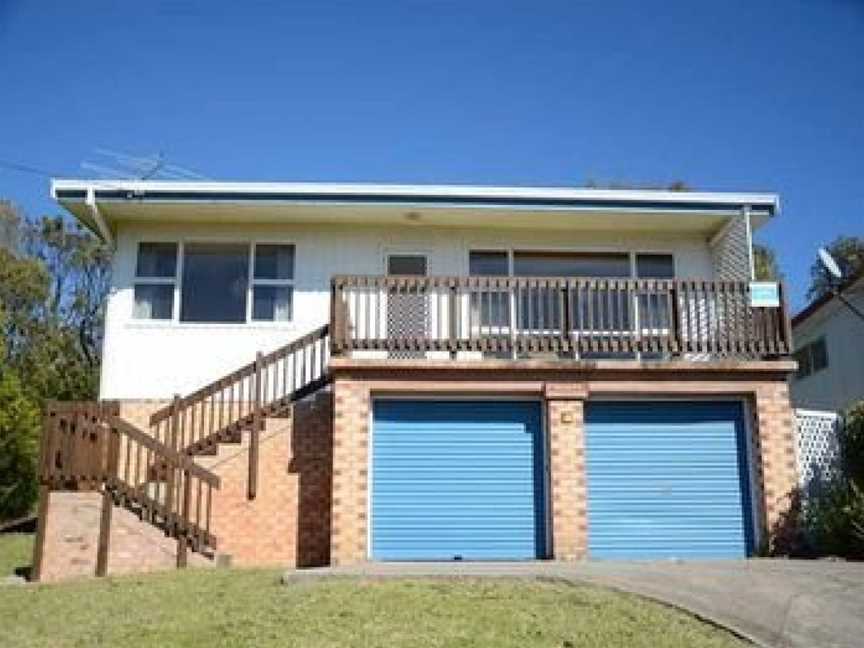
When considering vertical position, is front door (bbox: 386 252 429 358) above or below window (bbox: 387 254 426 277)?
below

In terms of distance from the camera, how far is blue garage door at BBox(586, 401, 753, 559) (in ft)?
45.5

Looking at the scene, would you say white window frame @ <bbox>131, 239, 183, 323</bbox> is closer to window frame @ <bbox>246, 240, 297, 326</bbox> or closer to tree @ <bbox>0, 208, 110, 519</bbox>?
window frame @ <bbox>246, 240, 297, 326</bbox>

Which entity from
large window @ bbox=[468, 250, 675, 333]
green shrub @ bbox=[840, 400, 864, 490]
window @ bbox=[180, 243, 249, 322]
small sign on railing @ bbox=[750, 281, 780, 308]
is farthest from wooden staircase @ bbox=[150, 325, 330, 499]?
green shrub @ bbox=[840, 400, 864, 490]

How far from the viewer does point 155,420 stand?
15.3 m

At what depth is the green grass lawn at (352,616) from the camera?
8.34m

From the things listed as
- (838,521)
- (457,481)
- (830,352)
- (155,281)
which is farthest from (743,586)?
(830,352)

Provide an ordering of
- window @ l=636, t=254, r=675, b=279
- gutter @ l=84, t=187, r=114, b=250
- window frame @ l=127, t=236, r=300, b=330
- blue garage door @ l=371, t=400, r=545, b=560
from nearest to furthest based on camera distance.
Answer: blue garage door @ l=371, t=400, r=545, b=560
gutter @ l=84, t=187, r=114, b=250
window frame @ l=127, t=236, r=300, b=330
window @ l=636, t=254, r=675, b=279

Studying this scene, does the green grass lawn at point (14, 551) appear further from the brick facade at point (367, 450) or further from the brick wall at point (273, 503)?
the brick facade at point (367, 450)

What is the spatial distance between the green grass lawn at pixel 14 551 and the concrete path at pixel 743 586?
485 centimetres

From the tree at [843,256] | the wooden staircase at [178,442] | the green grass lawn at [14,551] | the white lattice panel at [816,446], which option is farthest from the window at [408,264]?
the tree at [843,256]

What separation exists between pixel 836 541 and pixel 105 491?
933 centimetres

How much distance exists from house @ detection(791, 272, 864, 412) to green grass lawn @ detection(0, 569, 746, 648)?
1447 cm

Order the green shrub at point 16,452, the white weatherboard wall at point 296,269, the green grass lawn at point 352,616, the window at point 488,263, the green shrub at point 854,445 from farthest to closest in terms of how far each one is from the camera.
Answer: the green shrub at point 16,452 → the window at point 488,263 → the white weatherboard wall at point 296,269 → the green shrub at point 854,445 → the green grass lawn at point 352,616

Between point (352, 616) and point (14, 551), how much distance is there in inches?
335
